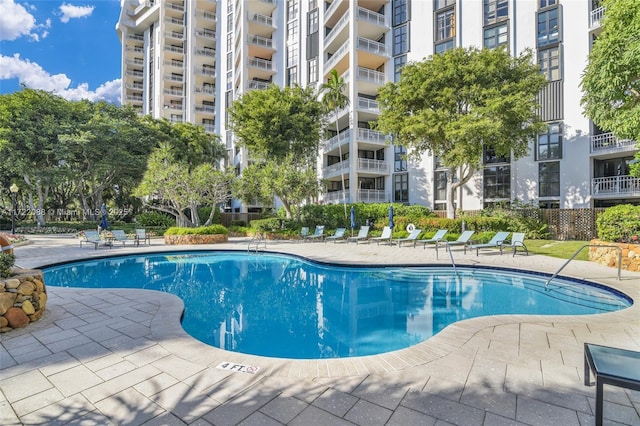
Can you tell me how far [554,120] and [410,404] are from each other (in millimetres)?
22387

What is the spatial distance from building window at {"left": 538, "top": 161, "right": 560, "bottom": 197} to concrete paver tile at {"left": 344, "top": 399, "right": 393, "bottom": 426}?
2139 centimetres

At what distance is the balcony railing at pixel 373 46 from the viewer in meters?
23.1

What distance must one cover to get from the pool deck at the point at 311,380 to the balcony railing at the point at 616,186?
17.0 metres

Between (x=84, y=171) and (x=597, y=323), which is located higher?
(x=84, y=171)

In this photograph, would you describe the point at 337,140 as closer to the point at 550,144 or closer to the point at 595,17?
the point at 550,144

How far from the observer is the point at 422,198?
2278 centimetres

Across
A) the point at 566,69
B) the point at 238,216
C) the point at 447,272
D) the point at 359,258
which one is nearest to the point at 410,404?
the point at 447,272

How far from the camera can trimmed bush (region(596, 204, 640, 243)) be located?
28.3ft

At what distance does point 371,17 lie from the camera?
23594 millimetres

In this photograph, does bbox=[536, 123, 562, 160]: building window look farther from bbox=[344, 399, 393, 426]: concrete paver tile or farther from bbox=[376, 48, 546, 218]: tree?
bbox=[344, 399, 393, 426]: concrete paver tile

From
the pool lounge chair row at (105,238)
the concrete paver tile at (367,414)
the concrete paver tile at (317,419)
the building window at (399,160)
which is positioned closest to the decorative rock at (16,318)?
the concrete paver tile at (317,419)

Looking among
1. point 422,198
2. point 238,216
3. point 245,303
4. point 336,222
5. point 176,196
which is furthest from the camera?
point 238,216

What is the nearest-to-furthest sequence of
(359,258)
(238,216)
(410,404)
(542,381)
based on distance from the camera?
(410,404) < (542,381) < (359,258) < (238,216)

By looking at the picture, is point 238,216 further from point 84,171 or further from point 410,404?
point 410,404
